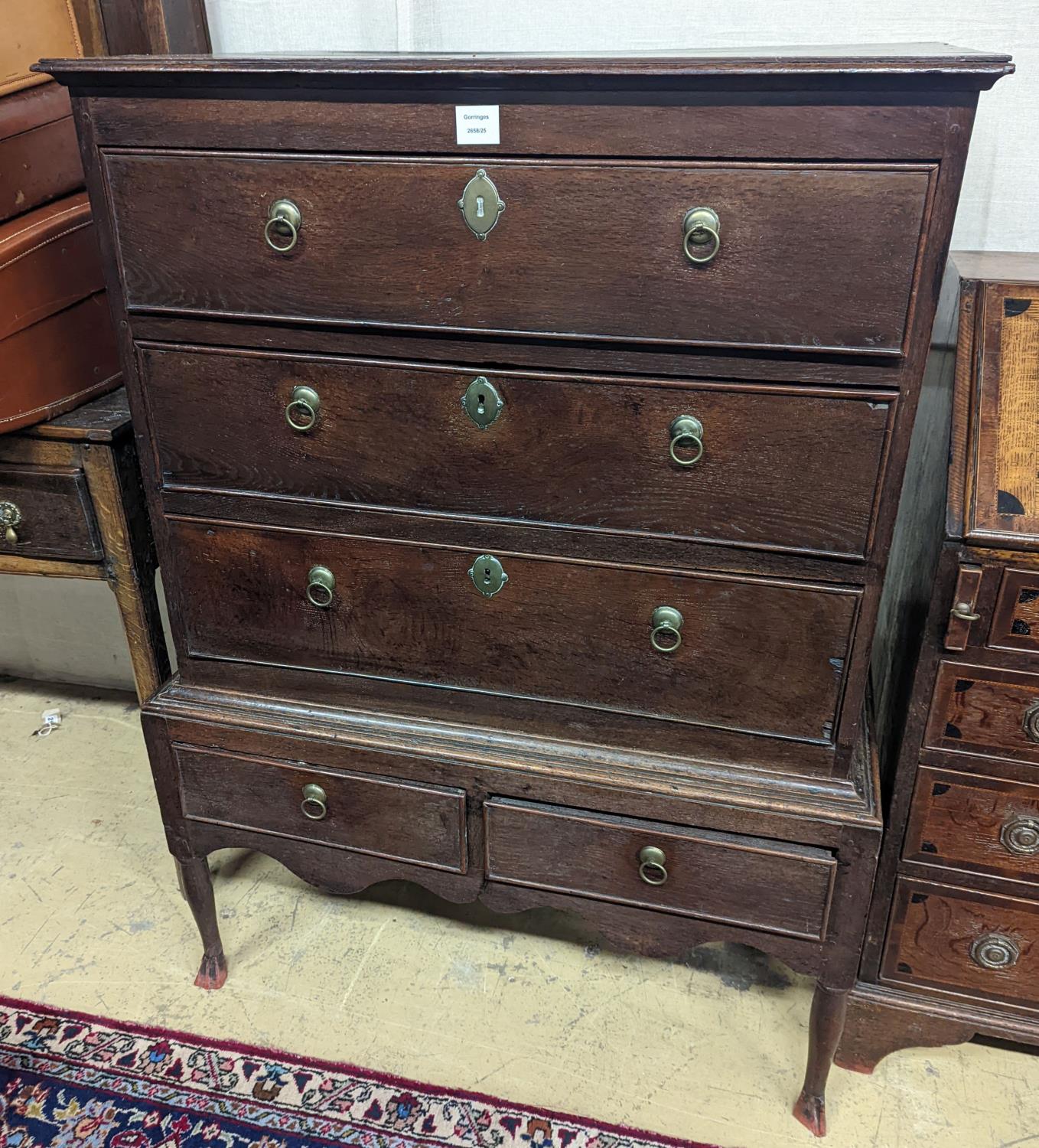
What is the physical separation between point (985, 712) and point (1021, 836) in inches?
8.4

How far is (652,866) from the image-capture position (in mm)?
1416

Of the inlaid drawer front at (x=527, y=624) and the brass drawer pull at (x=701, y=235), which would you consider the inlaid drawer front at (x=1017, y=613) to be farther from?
the brass drawer pull at (x=701, y=235)

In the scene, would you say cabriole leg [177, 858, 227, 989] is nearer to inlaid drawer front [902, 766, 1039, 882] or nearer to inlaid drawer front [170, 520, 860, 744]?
inlaid drawer front [170, 520, 860, 744]

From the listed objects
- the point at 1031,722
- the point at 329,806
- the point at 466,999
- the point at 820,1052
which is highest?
the point at 1031,722

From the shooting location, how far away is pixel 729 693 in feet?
4.39

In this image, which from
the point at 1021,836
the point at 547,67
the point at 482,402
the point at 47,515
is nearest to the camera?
the point at 547,67

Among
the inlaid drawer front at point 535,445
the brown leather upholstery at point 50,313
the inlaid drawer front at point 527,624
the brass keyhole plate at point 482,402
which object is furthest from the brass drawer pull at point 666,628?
the brown leather upholstery at point 50,313

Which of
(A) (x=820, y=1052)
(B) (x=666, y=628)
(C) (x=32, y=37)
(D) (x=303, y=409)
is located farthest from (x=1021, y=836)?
(C) (x=32, y=37)

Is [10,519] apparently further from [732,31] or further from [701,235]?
[732,31]

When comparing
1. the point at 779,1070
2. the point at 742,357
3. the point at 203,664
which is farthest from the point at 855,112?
the point at 779,1070

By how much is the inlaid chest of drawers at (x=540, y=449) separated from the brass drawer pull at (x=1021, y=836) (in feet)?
0.68

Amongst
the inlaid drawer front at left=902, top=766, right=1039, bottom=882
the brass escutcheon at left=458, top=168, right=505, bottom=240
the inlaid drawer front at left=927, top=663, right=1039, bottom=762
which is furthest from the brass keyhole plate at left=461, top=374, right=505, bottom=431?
the inlaid drawer front at left=902, top=766, right=1039, bottom=882

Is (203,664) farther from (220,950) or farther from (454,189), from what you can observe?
(454,189)

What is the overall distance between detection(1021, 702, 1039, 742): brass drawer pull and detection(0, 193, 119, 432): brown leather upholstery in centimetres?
160
